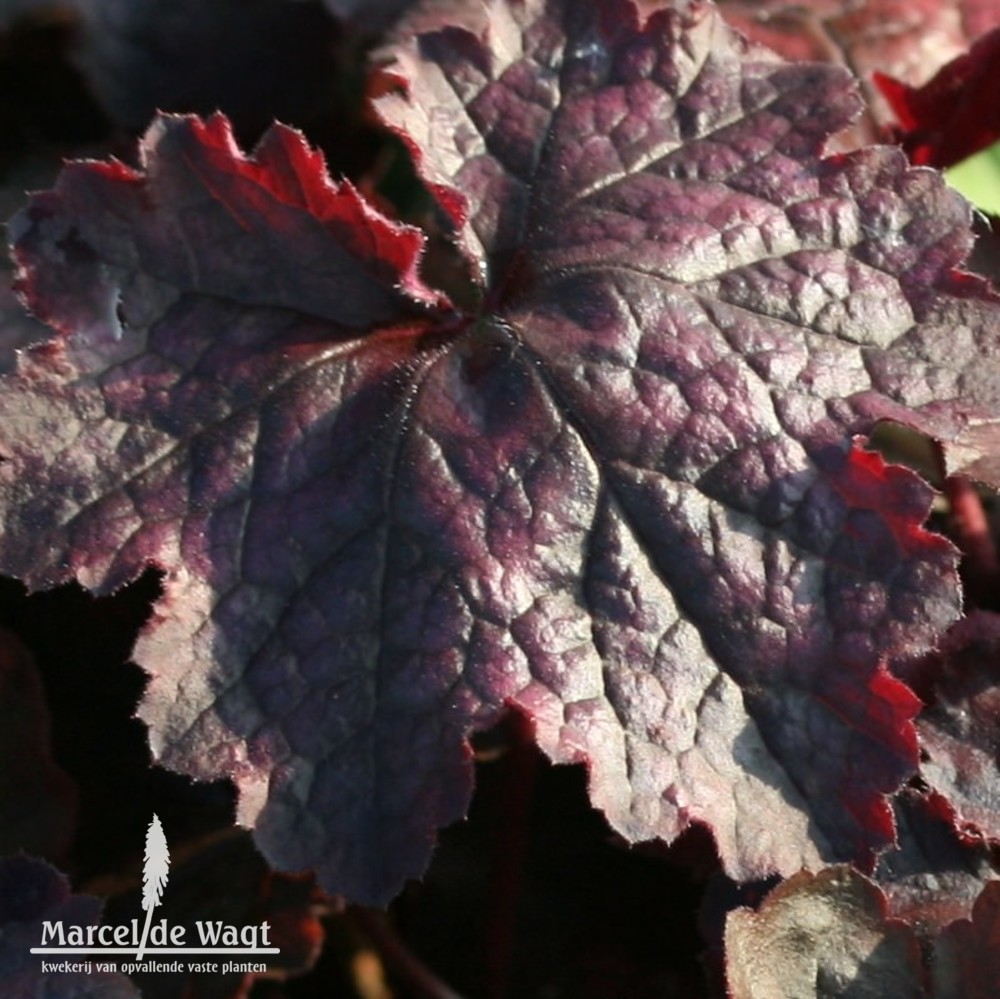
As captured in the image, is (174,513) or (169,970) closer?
(174,513)

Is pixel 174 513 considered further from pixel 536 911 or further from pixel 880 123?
pixel 880 123

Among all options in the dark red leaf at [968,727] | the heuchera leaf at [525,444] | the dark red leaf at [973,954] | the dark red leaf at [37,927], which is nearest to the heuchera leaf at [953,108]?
the heuchera leaf at [525,444]

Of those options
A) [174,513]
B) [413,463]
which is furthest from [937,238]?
[174,513]

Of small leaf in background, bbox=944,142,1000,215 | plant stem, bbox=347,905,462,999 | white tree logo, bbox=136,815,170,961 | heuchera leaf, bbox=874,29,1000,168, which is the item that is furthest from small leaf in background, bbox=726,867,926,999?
small leaf in background, bbox=944,142,1000,215

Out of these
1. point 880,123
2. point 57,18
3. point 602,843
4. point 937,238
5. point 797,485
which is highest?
point 57,18

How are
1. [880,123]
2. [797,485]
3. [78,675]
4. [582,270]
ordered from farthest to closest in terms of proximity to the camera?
[880,123] < [78,675] < [582,270] < [797,485]

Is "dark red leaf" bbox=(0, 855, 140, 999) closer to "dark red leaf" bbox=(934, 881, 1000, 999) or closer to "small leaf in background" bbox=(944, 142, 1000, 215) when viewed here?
"dark red leaf" bbox=(934, 881, 1000, 999)

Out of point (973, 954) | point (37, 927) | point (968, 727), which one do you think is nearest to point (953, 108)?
point (968, 727)
